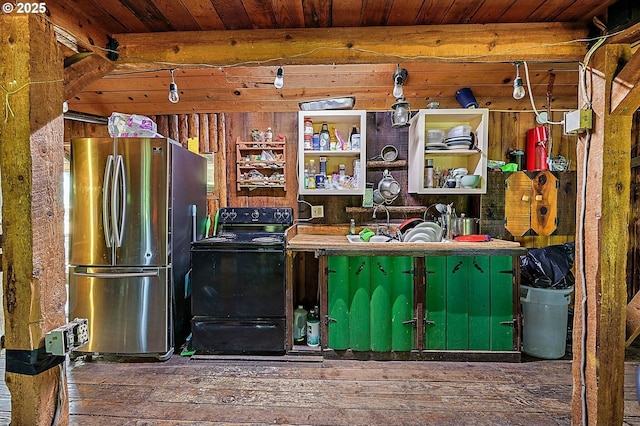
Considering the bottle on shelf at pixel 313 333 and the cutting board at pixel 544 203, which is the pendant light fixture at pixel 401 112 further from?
the bottle on shelf at pixel 313 333

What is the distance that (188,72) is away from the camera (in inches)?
111

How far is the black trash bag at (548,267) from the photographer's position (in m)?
2.53

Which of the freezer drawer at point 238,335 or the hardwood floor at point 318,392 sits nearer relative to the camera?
the hardwood floor at point 318,392

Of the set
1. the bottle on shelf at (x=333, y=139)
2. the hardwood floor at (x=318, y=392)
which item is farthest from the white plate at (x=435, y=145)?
the hardwood floor at (x=318, y=392)

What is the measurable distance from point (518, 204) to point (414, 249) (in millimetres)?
1282

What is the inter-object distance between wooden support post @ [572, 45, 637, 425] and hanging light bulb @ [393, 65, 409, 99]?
3.60 ft

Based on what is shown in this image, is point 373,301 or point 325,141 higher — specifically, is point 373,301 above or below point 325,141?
below

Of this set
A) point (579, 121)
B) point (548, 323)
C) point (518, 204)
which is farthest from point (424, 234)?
point (579, 121)

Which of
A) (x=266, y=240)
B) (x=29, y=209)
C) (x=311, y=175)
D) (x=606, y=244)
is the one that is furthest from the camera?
(x=311, y=175)

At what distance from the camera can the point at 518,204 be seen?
2.91 meters

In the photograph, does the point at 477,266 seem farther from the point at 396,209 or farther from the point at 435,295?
the point at 396,209

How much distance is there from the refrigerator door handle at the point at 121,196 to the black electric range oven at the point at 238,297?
54cm

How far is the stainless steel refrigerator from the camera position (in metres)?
2.37

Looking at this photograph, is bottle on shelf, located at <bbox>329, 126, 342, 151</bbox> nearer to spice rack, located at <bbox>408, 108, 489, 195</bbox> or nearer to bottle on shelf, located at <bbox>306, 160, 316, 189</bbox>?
Result: bottle on shelf, located at <bbox>306, 160, 316, 189</bbox>
